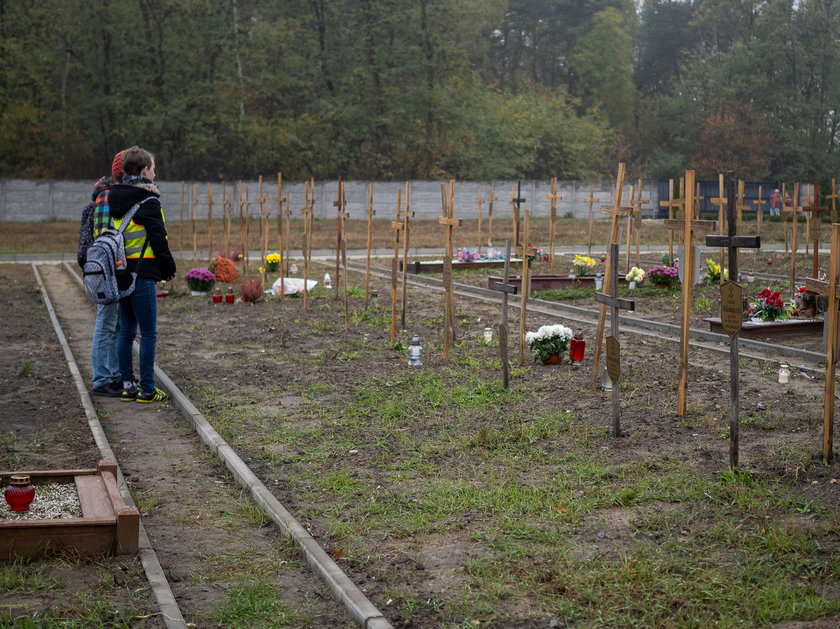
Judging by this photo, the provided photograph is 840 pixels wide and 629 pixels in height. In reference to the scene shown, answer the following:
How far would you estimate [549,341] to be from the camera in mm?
10828

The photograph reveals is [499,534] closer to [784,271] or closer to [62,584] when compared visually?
[62,584]

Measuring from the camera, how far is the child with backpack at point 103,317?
29.6 ft

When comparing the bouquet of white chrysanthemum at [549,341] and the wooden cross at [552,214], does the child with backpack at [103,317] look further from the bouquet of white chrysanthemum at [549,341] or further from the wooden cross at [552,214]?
the wooden cross at [552,214]

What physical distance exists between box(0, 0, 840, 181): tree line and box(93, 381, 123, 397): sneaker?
42.9m

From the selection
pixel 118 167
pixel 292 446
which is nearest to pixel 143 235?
pixel 118 167

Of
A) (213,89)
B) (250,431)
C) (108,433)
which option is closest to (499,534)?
(250,431)

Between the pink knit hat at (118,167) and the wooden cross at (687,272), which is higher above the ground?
the pink knit hat at (118,167)

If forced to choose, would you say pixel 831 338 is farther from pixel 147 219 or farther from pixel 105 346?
pixel 105 346

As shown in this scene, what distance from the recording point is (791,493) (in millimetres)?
6137

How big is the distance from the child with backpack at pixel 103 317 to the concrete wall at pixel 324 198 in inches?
1288

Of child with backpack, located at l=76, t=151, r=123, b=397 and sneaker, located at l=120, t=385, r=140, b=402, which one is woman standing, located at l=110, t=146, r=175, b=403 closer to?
child with backpack, located at l=76, t=151, r=123, b=397

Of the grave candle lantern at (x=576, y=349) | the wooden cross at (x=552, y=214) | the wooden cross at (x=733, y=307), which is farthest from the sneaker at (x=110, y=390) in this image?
the wooden cross at (x=552, y=214)

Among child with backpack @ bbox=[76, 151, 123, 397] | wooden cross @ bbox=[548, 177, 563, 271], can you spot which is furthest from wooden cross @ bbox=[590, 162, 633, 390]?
wooden cross @ bbox=[548, 177, 563, 271]

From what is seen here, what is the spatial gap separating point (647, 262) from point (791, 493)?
67.7 ft
